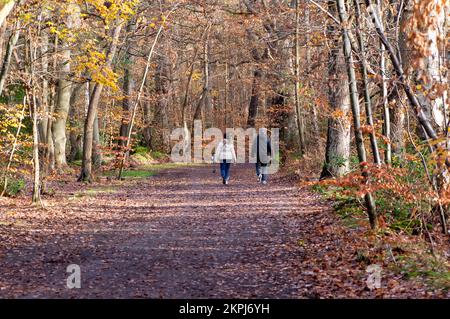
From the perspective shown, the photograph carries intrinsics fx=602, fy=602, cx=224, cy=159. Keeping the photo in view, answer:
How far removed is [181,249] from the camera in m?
10.3

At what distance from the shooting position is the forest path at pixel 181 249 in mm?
7699

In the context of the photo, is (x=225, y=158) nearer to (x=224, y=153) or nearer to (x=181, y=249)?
(x=224, y=153)

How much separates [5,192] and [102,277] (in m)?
9.52

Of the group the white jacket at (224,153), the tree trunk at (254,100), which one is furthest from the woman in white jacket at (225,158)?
the tree trunk at (254,100)

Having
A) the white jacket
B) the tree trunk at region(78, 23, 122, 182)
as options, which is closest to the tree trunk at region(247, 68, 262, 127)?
the white jacket

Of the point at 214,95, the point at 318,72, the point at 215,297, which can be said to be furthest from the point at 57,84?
the point at 214,95

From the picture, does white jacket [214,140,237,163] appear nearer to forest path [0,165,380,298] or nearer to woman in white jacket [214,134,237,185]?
woman in white jacket [214,134,237,185]

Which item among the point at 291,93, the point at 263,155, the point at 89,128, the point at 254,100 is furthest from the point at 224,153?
the point at 254,100

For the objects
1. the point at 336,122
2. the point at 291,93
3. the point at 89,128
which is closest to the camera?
the point at 336,122

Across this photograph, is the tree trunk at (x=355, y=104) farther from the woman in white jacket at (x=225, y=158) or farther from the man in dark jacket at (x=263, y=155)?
the woman in white jacket at (x=225, y=158)

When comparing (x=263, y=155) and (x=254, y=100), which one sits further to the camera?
(x=254, y=100)

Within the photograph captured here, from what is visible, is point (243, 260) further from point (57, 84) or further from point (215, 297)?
point (57, 84)

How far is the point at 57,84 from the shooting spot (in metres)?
25.2

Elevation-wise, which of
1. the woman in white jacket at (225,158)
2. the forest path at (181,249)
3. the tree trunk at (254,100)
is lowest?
the forest path at (181,249)
